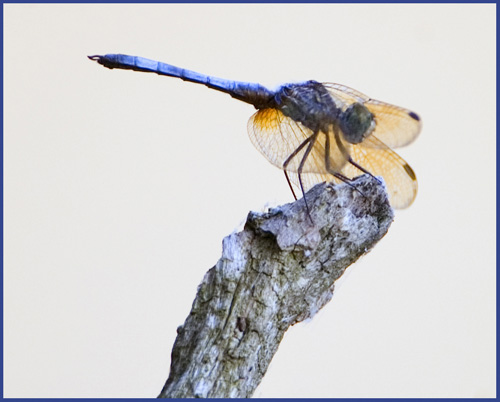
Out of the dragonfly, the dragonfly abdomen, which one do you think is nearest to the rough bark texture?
the dragonfly

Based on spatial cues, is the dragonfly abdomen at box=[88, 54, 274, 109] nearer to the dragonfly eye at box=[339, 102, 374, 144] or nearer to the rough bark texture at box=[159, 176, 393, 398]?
the dragonfly eye at box=[339, 102, 374, 144]

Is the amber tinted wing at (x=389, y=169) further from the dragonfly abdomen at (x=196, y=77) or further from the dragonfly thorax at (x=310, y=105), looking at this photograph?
the dragonfly abdomen at (x=196, y=77)

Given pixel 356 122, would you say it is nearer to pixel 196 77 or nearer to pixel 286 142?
pixel 286 142

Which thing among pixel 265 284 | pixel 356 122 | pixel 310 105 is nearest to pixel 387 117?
pixel 356 122

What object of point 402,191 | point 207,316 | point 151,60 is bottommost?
point 207,316

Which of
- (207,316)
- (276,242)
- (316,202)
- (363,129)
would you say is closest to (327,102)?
(363,129)

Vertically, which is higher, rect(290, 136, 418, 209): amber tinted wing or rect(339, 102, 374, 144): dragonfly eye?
rect(339, 102, 374, 144): dragonfly eye

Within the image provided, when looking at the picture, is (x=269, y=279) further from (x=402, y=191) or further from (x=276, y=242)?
(x=402, y=191)
